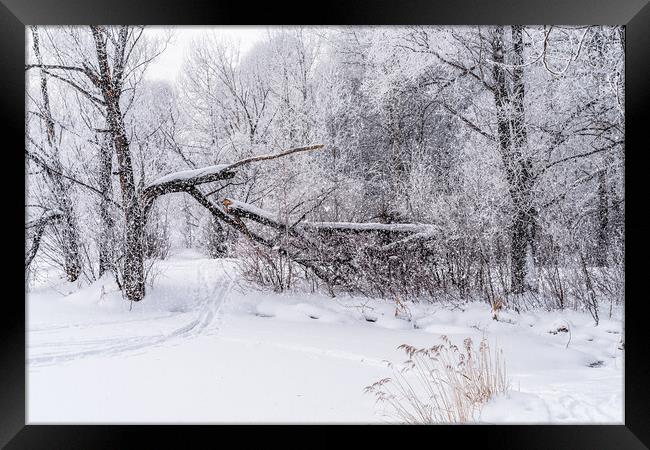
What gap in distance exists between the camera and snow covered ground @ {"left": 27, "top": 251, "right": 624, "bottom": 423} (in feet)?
8.93

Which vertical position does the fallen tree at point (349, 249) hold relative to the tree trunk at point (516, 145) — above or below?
below

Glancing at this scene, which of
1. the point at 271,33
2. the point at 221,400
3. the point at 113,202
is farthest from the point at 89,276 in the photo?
the point at 271,33

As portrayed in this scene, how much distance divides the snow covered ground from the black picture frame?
41cm

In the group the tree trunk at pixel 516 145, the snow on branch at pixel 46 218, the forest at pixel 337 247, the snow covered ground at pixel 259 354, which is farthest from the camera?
the tree trunk at pixel 516 145

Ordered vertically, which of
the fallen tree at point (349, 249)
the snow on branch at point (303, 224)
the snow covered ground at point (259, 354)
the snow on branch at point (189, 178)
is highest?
the snow on branch at point (189, 178)

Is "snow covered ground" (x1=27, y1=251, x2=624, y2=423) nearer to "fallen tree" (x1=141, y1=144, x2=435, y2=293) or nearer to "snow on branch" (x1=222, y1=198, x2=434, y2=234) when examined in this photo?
"fallen tree" (x1=141, y1=144, x2=435, y2=293)

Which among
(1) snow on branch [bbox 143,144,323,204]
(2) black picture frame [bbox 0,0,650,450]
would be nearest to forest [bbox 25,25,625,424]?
(1) snow on branch [bbox 143,144,323,204]

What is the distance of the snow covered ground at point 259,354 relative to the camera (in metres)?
2.72

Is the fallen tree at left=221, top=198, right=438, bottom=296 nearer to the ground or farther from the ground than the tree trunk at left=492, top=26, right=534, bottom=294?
nearer to the ground
